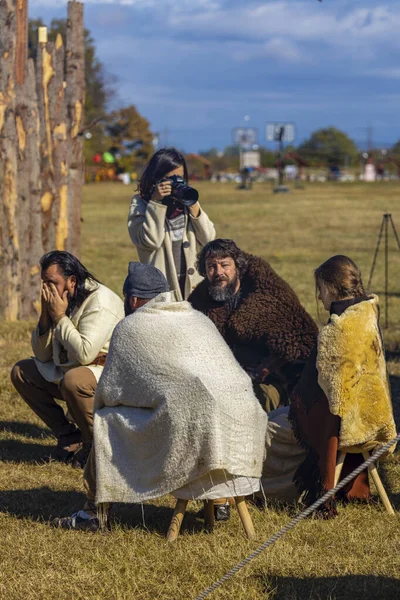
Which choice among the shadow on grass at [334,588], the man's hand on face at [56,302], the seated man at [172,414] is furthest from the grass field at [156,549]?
the man's hand on face at [56,302]

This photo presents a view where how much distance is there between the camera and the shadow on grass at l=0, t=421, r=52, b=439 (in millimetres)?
6555

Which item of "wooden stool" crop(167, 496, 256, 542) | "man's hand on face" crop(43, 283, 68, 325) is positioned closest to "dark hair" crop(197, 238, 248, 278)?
"man's hand on face" crop(43, 283, 68, 325)

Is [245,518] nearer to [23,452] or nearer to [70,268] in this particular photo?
[70,268]

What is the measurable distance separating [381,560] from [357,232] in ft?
70.1

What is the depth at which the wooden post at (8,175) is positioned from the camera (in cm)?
1012

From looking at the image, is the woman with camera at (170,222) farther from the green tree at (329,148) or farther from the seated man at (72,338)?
the green tree at (329,148)

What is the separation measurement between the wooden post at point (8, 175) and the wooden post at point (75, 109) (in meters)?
0.72

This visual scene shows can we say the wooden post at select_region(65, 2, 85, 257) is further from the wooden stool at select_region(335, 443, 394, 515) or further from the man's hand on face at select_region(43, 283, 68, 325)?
the wooden stool at select_region(335, 443, 394, 515)

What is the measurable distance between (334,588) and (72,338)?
218 centimetres

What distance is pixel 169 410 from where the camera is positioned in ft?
13.8

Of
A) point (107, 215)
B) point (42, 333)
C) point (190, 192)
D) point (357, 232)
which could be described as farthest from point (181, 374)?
point (107, 215)

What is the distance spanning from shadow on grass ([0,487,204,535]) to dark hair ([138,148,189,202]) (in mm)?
2193

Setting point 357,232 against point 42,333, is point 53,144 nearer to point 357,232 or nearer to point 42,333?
point 42,333

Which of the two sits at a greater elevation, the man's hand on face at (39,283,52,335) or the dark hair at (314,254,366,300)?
the dark hair at (314,254,366,300)
